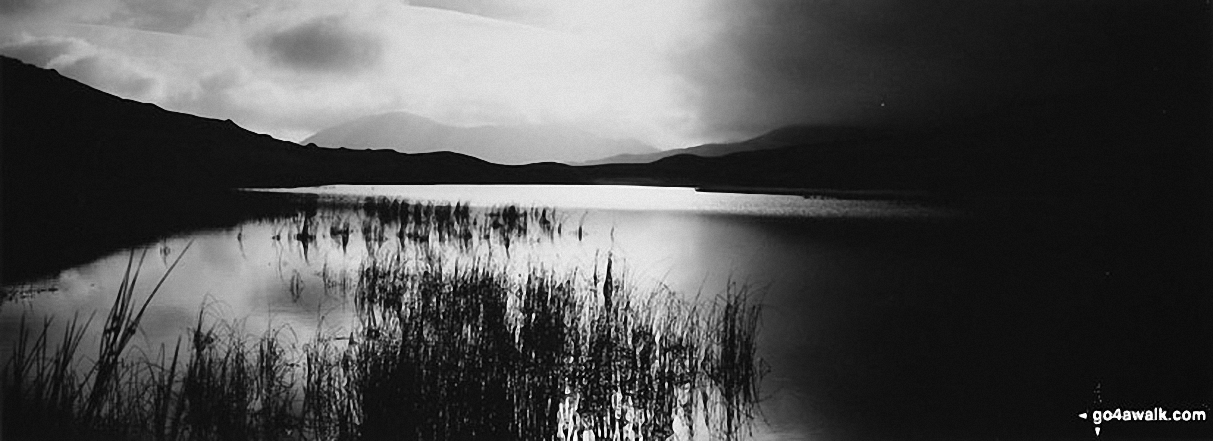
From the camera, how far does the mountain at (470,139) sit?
317 cm

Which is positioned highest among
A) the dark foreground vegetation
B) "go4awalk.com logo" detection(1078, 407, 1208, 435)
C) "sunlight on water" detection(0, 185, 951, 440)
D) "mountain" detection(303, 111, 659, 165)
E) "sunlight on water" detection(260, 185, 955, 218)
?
"mountain" detection(303, 111, 659, 165)

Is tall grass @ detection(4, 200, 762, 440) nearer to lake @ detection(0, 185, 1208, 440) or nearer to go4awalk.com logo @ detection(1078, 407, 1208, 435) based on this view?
lake @ detection(0, 185, 1208, 440)

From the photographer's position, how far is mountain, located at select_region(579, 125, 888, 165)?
10.6ft

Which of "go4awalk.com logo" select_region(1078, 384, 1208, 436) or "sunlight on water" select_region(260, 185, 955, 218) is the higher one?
"sunlight on water" select_region(260, 185, 955, 218)

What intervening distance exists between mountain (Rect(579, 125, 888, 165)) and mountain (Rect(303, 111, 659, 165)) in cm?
8

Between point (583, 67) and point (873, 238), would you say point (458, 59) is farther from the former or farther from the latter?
point (873, 238)

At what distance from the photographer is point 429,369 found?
3.17 m

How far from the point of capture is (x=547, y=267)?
3256mm

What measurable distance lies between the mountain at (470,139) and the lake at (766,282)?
123 mm

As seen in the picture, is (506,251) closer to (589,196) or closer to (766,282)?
(589,196)

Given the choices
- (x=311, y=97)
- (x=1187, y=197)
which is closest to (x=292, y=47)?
(x=311, y=97)

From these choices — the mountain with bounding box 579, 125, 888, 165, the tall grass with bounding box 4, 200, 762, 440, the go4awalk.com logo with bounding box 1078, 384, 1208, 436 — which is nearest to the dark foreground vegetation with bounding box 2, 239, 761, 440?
the tall grass with bounding box 4, 200, 762, 440

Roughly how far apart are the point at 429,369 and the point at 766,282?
1167mm

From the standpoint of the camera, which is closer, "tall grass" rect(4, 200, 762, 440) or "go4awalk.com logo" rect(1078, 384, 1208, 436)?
"tall grass" rect(4, 200, 762, 440)
